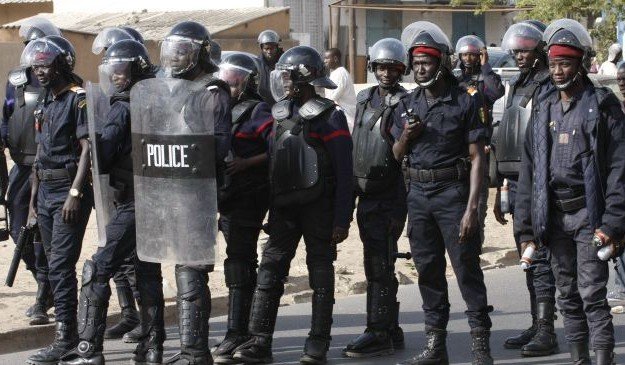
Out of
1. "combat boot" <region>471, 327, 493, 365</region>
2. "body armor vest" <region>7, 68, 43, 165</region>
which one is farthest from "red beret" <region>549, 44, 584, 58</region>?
"body armor vest" <region>7, 68, 43, 165</region>

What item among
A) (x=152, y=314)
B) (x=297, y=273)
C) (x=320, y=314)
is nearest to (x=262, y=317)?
(x=320, y=314)

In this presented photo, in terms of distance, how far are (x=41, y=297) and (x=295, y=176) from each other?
2.37 metres

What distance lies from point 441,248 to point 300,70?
135 cm

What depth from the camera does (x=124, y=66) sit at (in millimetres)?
7543

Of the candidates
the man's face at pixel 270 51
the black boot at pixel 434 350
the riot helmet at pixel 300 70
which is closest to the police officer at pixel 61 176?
the riot helmet at pixel 300 70

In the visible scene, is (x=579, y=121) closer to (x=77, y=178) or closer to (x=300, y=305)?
(x=77, y=178)

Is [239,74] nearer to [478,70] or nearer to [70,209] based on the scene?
[70,209]

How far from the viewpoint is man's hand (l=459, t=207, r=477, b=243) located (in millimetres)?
7270

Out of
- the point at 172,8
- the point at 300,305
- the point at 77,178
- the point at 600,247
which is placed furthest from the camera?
the point at 172,8

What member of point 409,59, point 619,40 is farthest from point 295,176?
point 619,40

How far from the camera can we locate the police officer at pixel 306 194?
7.74 meters

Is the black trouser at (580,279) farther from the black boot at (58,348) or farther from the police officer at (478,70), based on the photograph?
the police officer at (478,70)

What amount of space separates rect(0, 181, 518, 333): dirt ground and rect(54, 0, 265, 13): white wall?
2103cm

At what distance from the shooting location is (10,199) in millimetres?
9406
